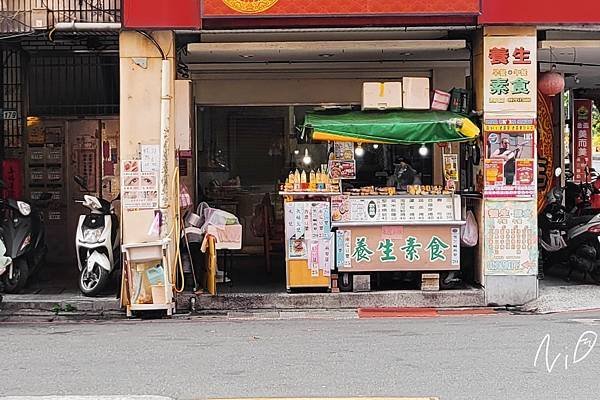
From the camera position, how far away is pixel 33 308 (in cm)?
1086

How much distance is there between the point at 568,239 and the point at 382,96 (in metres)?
3.89

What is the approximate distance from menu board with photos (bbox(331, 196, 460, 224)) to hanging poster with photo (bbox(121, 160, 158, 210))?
8.16ft

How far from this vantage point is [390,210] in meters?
11.2

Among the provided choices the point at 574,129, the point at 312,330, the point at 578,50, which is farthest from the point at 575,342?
the point at 574,129

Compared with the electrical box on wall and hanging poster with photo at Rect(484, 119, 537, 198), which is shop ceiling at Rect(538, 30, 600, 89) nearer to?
hanging poster with photo at Rect(484, 119, 537, 198)

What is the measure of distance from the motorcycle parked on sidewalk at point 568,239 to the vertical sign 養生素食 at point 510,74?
2592 millimetres

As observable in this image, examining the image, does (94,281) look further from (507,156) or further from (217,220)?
(507,156)

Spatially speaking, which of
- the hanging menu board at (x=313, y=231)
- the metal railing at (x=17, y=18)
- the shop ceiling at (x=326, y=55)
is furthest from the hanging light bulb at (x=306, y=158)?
the metal railing at (x=17, y=18)

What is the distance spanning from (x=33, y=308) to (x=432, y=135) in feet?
19.3

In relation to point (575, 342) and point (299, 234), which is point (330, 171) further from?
point (575, 342)

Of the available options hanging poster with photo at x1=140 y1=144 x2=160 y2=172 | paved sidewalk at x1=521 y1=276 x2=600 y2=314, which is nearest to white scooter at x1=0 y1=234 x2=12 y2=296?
hanging poster with photo at x1=140 y1=144 x2=160 y2=172

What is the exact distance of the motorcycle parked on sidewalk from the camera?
12.1m

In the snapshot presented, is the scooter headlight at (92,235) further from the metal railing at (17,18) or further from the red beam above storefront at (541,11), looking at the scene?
the red beam above storefront at (541,11)

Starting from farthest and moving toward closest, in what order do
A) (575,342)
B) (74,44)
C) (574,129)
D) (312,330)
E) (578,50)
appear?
1. (574,129)
2. (74,44)
3. (578,50)
4. (312,330)
5. (575,342)
